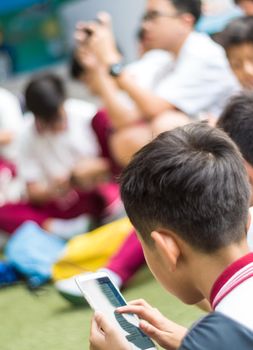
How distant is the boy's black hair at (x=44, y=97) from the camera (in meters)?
3.07

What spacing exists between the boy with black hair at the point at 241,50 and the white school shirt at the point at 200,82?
0.20 meters

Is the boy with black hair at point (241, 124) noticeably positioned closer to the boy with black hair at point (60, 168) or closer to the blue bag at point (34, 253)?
the blue bag at point (34, 253)

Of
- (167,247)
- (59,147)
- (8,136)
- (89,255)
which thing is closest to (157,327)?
(167,247)

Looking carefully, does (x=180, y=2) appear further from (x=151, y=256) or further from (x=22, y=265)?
(x=151, y=256)

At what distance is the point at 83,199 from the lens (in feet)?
10.6

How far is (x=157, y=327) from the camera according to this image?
→ 125cm

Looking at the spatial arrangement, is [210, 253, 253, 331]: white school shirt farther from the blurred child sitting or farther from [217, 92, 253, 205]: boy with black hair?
the blurred child sitting

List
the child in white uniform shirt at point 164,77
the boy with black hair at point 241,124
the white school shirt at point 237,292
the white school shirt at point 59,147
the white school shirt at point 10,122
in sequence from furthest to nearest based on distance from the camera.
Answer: the white school shirt at point 10,122
the white school shirt at point 59,147
the child in white uniform shirt at point 164,77
the boy with black hair at point 241,124
the white school shirt at point 237,292

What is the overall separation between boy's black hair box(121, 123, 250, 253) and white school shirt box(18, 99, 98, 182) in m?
2.05

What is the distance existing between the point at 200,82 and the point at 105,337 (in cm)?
178

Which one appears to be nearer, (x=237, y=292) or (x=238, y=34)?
(x=237, y=292)

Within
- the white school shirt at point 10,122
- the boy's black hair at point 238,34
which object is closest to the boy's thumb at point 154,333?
the boy's black hair at point 238,34

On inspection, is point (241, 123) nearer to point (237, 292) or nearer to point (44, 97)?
point (237, 292)

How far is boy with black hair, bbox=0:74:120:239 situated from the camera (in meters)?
3.10
